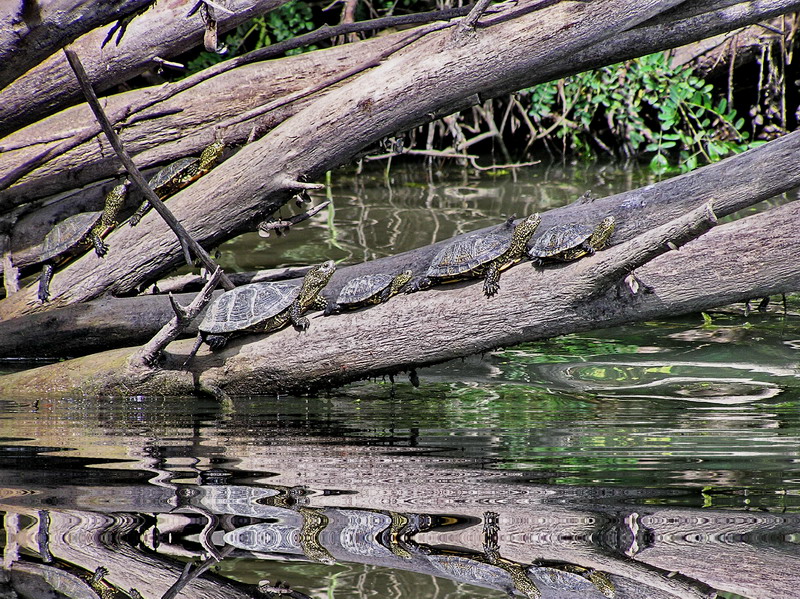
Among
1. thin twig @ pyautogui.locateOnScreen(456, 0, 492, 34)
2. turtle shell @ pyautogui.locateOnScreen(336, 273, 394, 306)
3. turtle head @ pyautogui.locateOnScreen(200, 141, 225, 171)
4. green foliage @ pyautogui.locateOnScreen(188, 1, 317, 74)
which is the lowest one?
turtle shell @ pyautogui.locateOnScreen(336, 273, 394, 306)

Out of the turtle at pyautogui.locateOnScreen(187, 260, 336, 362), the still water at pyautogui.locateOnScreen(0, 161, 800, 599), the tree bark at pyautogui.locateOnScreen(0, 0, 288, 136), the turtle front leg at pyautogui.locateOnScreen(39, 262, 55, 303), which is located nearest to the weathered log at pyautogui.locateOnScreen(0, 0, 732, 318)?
the turtle front leg at pyautogui.locateOnScreen(39, 262, 55, 303)

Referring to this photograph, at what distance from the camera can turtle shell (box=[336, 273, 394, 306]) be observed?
154 inches

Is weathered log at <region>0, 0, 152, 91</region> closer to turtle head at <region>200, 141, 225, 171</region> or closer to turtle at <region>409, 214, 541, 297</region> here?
turtle head at <region>200, 141, 225, 171</region>

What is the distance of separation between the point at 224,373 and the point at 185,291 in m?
1.38

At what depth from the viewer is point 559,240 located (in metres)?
3.69

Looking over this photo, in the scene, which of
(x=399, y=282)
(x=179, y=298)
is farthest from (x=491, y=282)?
(x=179, y=298)

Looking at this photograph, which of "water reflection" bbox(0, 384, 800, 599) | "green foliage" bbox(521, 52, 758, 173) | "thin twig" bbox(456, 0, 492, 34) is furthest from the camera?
"green foliage" bbox(521, 52, 758, 173)

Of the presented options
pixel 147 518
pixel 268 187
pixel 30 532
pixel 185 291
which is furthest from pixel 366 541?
pixel 185 291

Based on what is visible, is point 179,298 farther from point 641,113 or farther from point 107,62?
point 641,113

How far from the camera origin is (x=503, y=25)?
4184 mm

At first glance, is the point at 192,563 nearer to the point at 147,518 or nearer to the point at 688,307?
the point at 147,518

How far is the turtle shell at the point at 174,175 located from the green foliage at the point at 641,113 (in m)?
4.89

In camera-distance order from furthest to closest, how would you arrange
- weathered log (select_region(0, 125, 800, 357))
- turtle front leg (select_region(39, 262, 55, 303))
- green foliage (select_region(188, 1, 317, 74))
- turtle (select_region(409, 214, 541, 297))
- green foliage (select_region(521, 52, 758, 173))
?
green foliage (select_region(188, 1, 317, 74))
green foliage (select_region(521, 52, 758, 173))
turtle front leg (select_region(39, 262, 55, 303))
weathered log (select_region(0, 125, 800, 357))
turtle (select_region(409, 214, 541, 297))

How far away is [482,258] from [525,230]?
0.31 m
